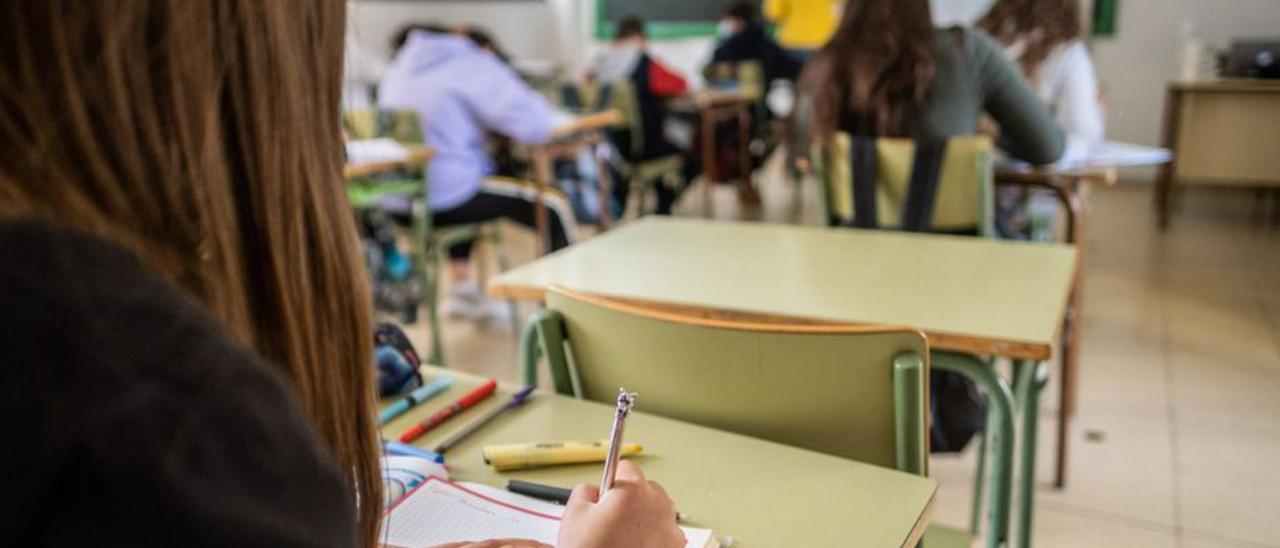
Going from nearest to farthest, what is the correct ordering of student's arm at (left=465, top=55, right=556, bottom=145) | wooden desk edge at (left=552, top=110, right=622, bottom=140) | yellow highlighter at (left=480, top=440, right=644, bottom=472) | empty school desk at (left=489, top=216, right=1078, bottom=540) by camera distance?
yellow highlighter at (left=480, top=440, right=644, bottom=472) → empty school desk at (left=489, top=216, right=1078, bottom=540) → student's arm at (left=465, top=55, right=556, bottom=145) → wooden desk edge at (left=552, top=110, right=622, bottom=140)

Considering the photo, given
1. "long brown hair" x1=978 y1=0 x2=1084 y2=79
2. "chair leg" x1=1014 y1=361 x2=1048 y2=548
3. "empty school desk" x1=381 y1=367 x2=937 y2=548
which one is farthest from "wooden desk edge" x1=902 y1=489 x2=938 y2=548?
"long brown hair" x1=978 y1=0 x2=1084 y2=79

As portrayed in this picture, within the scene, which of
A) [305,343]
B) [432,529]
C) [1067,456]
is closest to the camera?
[305,343]

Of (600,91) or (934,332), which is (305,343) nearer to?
(934,332)

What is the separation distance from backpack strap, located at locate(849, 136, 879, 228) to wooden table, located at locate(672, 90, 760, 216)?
117 inches

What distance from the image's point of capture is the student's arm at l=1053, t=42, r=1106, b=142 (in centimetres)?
Result: 301

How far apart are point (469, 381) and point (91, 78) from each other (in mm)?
814

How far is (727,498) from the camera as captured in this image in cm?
90

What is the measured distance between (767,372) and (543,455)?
254 millimetres

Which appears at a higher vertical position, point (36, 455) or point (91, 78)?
point (91, 78)

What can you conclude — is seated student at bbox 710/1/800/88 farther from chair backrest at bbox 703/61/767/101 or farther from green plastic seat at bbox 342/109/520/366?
green plastic seat at bbox 342/109/520/366

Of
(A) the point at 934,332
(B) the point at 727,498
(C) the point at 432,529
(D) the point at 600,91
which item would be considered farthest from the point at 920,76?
(D) the point at 600,91

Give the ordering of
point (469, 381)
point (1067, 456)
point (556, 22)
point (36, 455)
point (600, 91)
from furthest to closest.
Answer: point (556, 22), point (600, 91), point (1067, 456), point (469, 381), point (36, 455)

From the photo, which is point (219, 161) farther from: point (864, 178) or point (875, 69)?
point (875, 69)

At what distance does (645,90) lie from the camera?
5.24 meters
